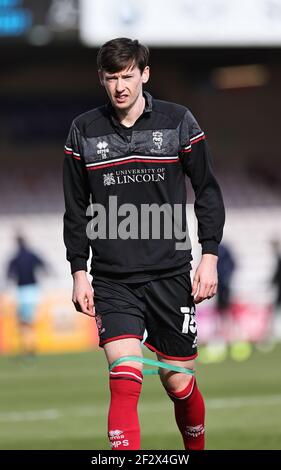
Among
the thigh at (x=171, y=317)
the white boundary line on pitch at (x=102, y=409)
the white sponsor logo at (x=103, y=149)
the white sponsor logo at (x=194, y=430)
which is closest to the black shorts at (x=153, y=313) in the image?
the thigh at (x=171, y=317)

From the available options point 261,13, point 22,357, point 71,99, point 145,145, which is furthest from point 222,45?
point 145,145

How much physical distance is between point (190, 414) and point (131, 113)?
1.82 meters

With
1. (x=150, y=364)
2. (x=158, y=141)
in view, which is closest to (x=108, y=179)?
(x=158, y=141)

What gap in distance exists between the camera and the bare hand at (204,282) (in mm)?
7250

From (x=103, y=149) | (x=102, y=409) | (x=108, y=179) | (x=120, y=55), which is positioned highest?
(x=120, y=55)

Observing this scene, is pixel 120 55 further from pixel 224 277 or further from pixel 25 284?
pixel 224 277

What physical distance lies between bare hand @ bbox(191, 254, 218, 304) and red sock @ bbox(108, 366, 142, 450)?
574mm

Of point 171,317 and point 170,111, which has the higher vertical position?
point 170,111

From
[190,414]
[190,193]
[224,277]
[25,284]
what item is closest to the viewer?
[190,414]

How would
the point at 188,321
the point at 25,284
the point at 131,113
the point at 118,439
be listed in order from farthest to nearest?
the point at 25,284 → the point at 188,321 → the point at 131,113 → the point at 118,439

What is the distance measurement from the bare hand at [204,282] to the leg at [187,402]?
18.2 inches

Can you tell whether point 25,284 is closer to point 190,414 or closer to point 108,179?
point 190,414

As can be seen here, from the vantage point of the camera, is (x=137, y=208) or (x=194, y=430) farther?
(x=194, y=430)

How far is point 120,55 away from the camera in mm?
7129
